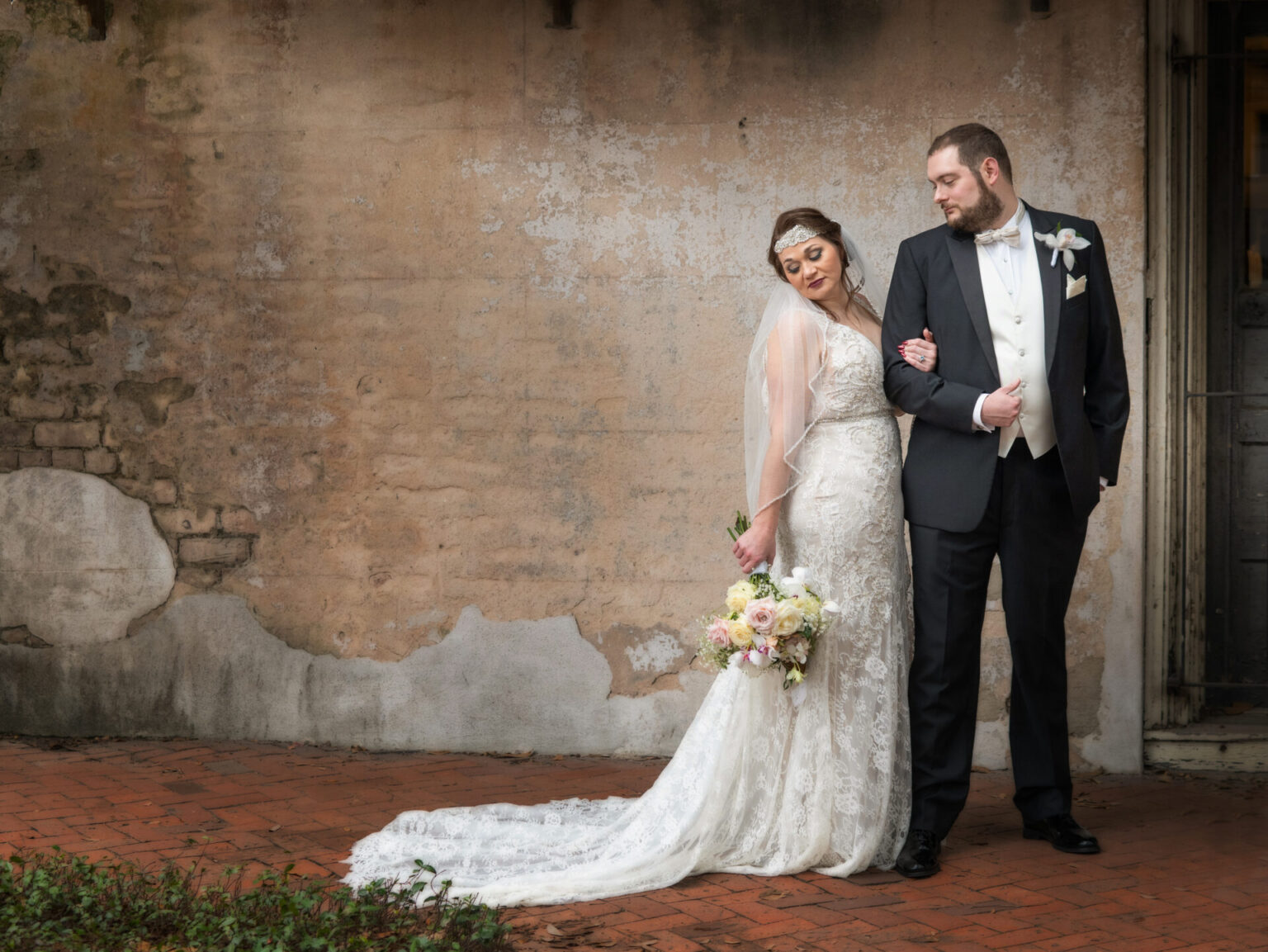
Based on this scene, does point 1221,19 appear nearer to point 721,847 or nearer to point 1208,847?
point 1208,847

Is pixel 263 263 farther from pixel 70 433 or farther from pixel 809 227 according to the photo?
pixel 809 227

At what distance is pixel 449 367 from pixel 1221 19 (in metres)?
3.35

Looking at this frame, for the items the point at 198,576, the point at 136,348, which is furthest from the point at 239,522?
the point at 136,348

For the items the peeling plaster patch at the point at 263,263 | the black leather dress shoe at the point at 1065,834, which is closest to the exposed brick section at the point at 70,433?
the peeling plaster patch at the point at 263,263

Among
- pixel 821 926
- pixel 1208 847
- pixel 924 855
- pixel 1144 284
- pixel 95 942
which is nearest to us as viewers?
pixel 95 942

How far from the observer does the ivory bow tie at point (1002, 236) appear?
3.91 metres

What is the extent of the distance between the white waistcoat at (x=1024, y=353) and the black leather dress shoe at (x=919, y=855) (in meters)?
1.17

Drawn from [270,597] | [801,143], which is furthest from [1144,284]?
[270,597]

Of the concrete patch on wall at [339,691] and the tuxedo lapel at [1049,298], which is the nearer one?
the tuxedo lapel at [1049,298]

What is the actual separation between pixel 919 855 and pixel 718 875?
0.59 m

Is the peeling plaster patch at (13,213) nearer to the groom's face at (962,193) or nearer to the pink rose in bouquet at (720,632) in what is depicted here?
the pink rose in bouquet at (720,632)

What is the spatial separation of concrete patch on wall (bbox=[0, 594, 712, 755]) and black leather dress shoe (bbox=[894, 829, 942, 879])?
1533mm

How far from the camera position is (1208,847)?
413 cm

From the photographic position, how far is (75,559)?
563 cm
